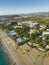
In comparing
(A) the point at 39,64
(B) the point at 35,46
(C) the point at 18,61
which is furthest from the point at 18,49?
(A) the point at 39,64

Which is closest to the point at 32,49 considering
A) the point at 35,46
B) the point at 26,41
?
the point at 35,46

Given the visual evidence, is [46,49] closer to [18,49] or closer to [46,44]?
[46,44]

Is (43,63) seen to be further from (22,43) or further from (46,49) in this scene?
(22,43)

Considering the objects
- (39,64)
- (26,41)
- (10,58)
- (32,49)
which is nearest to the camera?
(39,64)

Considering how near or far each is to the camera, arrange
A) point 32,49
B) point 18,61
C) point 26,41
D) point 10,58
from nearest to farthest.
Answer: point 18,61, point 10,58, point 32,49, point 26,41

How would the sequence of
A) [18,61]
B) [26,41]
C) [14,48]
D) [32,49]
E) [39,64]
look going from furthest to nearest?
[26,41]
[14,48]
[32,49]
[18,61]
[39,64]

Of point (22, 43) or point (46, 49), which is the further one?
point (22, 43)

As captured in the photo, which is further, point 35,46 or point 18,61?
point 35,46

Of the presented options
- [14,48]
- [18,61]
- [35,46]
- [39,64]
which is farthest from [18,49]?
[39,64]

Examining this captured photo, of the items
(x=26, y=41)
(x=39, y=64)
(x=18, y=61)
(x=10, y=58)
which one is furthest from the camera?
(x=26, y=41)
